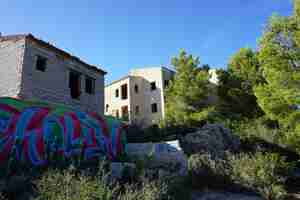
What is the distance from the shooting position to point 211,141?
46.1 ft

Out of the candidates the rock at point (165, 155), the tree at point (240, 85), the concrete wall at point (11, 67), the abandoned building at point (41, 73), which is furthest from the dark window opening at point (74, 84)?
the tree at point (240, 85)

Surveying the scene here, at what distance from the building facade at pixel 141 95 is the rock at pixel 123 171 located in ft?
56.9

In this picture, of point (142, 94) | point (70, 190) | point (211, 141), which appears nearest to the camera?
point (70, 190)

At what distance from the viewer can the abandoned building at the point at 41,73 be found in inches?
454

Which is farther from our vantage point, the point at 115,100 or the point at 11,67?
the point at 115,100

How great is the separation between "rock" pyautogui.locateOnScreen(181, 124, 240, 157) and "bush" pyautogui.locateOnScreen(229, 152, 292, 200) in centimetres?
398

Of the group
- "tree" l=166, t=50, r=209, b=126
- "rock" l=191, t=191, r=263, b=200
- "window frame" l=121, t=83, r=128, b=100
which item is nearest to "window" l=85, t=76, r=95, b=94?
"tree" l=166, t=50, r=209, b=126

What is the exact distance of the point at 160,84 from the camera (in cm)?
2627

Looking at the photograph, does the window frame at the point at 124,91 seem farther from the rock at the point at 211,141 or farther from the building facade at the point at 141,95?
the rock at the point at 211,141

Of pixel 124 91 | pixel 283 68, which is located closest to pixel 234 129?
pixel 283 68

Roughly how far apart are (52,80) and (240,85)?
16705mm

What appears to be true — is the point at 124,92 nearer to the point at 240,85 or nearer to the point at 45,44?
the point at 240,85

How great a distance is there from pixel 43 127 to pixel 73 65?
6087mm

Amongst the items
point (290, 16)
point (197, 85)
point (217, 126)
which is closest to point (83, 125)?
point (217, 126)
